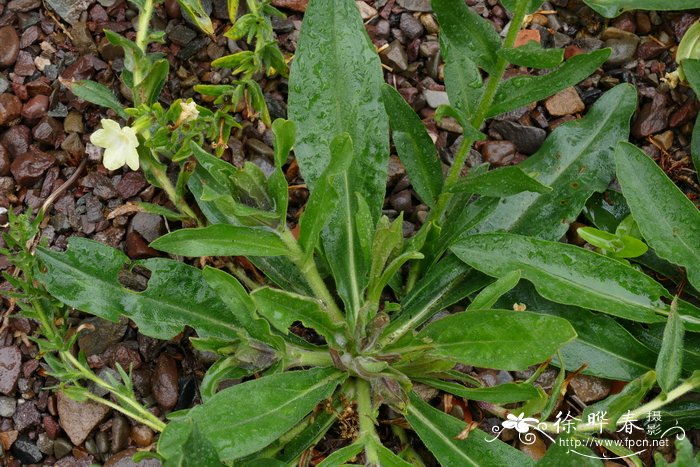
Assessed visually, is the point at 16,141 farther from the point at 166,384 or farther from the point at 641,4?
the point at 641,4

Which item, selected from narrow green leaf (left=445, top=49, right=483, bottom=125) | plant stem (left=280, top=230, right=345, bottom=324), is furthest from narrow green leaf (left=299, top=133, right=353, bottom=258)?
narrow green leaf (left=445, top=49, right=483, bottom=125)

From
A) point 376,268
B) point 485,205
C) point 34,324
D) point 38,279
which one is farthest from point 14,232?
point 485,205

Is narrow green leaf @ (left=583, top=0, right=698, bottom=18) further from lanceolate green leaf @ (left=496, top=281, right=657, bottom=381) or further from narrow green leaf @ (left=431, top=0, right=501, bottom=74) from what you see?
lanceolate green leaf @ (left=496, top=281, right=657, bottom=381)

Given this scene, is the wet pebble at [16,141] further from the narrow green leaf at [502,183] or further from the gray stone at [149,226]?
the narrow green leaf at [502,183]

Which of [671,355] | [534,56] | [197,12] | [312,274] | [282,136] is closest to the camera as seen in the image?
[534,56]

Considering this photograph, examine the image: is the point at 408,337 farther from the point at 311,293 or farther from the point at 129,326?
the point at 129,326

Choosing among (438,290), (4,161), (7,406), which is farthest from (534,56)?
(7,406)
